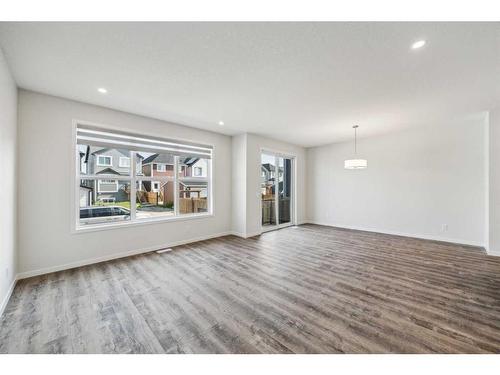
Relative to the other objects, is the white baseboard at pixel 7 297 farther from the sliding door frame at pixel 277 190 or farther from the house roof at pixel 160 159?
the sliding door frame at pixel 277 190

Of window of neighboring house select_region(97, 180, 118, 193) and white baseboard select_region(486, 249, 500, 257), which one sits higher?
window of neighboring house select_region(97, 180, 118, 193)

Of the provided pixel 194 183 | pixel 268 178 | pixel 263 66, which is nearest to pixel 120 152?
pixel 194 183

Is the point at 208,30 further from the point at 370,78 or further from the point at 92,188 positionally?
the point at 92,188

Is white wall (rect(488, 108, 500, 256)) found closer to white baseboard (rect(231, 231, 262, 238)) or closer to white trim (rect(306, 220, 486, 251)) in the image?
white trim (rect(306, 220, 486, 251))

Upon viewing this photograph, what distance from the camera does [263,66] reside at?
229 centimetres

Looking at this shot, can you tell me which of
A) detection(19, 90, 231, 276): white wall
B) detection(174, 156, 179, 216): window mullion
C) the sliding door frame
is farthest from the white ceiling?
the sliding door frame

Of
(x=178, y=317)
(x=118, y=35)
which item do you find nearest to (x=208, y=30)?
(x=118, y=35)

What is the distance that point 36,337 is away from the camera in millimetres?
1695

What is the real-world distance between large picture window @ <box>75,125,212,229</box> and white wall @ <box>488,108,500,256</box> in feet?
18.0

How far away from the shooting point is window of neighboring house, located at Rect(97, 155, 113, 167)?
11.7 feet

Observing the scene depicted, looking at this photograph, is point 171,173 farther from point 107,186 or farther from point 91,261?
point 91,261

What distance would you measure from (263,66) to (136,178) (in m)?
3.09

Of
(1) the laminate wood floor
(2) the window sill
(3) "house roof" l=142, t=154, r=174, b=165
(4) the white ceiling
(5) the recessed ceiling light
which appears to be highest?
(4) the white ceiling

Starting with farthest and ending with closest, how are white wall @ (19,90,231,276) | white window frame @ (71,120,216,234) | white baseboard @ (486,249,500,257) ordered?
white baseboard @ (486,249,500,257), white window frame @ (71,120,216,234), white wall @ (19,90,231,276)
